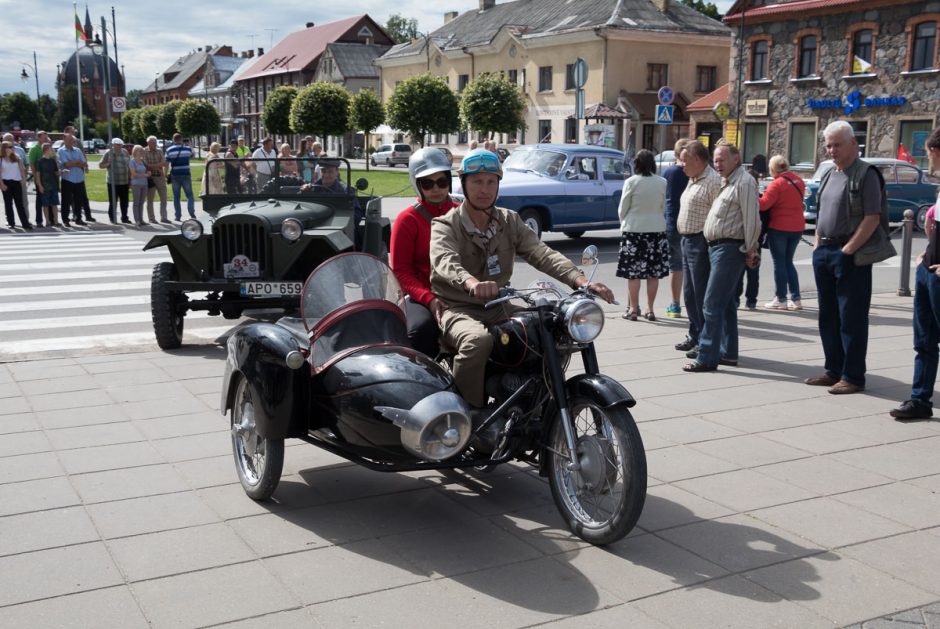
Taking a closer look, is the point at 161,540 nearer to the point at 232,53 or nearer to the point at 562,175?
the point at 562,175

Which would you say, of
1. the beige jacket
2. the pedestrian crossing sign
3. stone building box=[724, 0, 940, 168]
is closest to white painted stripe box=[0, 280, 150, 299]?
the beige jacket

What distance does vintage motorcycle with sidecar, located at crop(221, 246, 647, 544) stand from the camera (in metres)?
4.07

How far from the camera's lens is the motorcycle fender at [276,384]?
A: 4.45 metres

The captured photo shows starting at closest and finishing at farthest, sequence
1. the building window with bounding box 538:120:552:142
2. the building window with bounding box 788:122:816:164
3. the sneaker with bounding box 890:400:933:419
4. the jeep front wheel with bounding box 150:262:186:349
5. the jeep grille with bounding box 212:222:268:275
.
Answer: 1. the sneaker with bounding box 890:400:933:419
2. the jeep front wheel with bounding box 150:262:186:349
3. the jeep grille with bounding box 212:222:268:275
4. the building window with bounding box 788:122:816:164
5. the building window with bounding box 538:120:552:142

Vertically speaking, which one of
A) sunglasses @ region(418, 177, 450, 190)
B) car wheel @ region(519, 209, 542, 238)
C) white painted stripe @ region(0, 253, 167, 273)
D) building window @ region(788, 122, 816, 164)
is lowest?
white painted stripe @ region(0, 253, 167, 273)

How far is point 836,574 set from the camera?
3900 millimetres

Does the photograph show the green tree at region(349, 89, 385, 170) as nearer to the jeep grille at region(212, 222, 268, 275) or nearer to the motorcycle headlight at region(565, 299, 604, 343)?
the jeep grille at region(212, 222, 268, 275)

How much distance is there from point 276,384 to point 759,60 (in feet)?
136

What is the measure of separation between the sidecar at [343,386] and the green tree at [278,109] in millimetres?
74738

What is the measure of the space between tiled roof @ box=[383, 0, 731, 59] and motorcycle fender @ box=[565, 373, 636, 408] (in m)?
50.5

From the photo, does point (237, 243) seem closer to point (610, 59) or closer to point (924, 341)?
point (924, 341)

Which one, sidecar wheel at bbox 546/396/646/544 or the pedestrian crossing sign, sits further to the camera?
the pedestrian crossing sign

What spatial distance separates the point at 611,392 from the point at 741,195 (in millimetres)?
4055

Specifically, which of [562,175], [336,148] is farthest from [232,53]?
[562,175]
